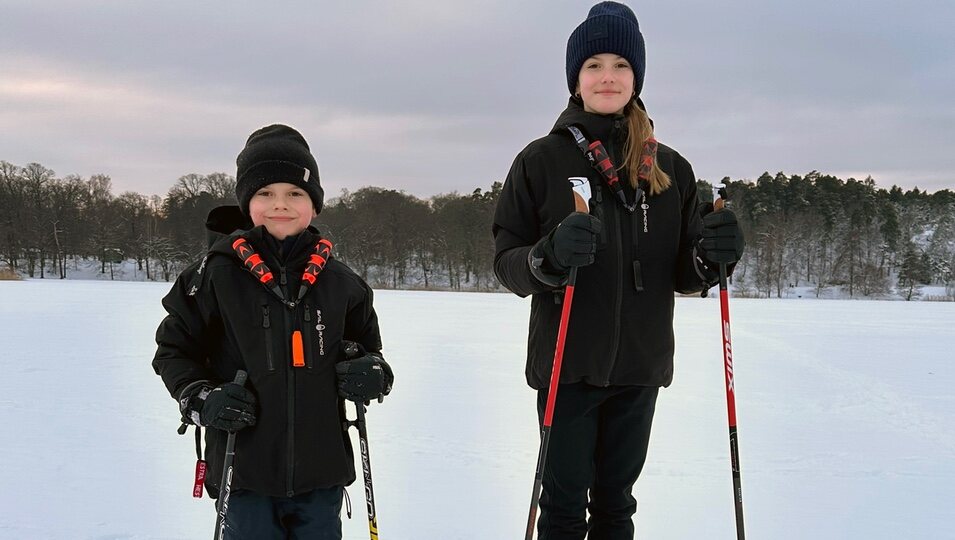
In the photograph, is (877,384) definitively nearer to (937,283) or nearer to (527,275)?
(527,275)

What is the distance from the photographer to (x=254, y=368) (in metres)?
2.13

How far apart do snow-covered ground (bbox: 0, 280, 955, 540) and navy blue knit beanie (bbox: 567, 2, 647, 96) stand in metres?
2.34

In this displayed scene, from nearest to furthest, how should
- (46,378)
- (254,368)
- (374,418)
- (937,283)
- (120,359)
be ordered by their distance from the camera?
(254,368) → (374,418) → (46,378) → (120,359) → (937,283)

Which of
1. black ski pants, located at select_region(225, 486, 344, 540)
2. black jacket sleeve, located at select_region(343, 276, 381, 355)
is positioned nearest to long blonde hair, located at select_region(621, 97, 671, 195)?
black jacket sleeve, located at select_region(343, 276, 381, 355)

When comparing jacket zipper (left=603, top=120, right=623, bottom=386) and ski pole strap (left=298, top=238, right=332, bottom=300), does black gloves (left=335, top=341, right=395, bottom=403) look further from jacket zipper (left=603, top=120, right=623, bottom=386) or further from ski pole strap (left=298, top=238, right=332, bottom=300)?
jacket zipper (left=603, top=120, right=623, bottom=386)

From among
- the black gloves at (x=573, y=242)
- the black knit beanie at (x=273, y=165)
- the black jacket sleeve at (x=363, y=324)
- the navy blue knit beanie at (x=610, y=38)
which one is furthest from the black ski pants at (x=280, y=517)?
the navy blue knit beanie at (x=610, y=38)

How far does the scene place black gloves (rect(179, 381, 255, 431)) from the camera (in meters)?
1.99

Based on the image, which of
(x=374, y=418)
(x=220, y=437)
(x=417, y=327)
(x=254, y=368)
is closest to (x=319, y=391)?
(x=254, y=368)

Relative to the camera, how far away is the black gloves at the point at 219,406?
1994 mm

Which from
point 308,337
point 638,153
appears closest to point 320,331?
point 308,337

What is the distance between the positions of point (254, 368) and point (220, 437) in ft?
0.92

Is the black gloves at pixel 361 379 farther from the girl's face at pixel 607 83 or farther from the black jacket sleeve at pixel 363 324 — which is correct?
the girl's face at pixel 607 83

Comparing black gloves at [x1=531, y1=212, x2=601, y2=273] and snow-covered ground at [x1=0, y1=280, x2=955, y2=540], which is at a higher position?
black gloves at [x1=531, y1=212, x2=601, y2=273]

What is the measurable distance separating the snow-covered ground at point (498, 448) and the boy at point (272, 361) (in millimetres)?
1236
